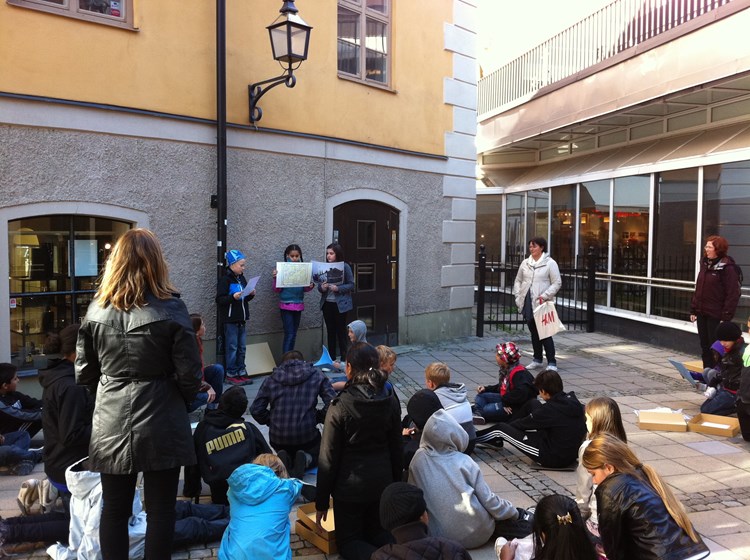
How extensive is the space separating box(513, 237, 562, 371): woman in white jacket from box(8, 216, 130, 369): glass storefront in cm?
550

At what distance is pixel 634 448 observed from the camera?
6.02m

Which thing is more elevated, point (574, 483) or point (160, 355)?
point (160, 355)

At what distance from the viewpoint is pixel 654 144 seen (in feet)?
39.6

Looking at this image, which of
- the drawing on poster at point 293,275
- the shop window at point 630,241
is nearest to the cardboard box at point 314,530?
the drawing on poster at point 293,275

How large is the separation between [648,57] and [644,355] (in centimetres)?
474

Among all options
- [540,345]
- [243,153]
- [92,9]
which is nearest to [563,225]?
[540,345]

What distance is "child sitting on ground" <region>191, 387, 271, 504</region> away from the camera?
13.9 ft

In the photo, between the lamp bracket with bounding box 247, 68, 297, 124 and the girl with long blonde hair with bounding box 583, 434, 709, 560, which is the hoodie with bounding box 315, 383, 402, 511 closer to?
the girl with long blonde hair with bounding box 583, 434, 709, 560

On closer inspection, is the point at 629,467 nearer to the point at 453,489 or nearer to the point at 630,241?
the point at 453,489

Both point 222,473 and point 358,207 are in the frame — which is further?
point 358,207

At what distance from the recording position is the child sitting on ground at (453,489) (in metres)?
3.83

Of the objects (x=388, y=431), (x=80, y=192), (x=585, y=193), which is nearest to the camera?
(x=388, y=431)

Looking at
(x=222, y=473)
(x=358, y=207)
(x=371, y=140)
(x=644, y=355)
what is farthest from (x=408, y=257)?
(x=222, y=473)

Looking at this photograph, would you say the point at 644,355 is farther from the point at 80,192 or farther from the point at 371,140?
the point at 80,192
